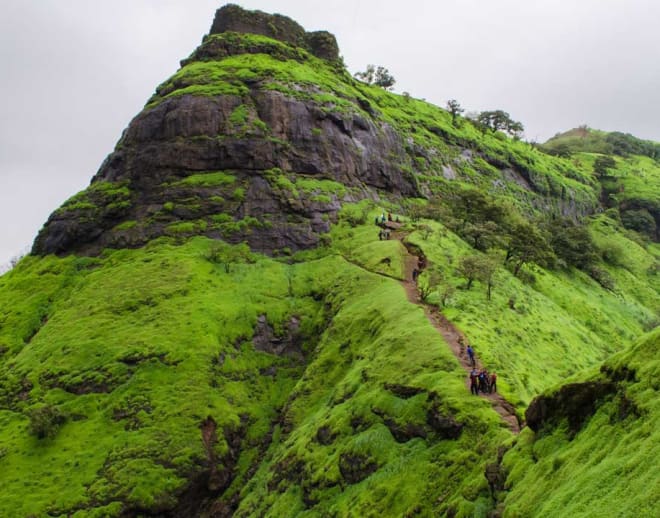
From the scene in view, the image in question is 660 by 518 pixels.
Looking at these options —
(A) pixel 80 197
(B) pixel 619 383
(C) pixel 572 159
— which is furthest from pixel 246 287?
(C) pixel 572 159

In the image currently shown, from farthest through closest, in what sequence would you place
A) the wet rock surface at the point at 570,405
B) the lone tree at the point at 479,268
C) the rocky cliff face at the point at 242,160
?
the rocky cliff face at the point at 242,160 → the lone tree at the point at 479,268 → the wet rock surface at the point at 570,405

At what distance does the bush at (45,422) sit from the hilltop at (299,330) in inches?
7.6

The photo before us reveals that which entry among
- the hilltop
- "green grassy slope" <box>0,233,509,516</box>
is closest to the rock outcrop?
the hilltop

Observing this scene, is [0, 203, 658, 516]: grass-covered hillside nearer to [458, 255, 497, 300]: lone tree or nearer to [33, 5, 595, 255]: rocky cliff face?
[458, 255, 497, 300]: lone tree

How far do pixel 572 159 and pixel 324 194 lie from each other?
151 metres

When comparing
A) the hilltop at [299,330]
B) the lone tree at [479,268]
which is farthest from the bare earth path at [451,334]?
the lone tree at [479,268]

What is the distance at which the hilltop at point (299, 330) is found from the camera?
2523 cm

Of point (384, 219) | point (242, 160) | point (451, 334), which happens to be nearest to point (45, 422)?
point (451, 334)

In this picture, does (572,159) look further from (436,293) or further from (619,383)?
(619,383)

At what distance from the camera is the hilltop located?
25.2 m

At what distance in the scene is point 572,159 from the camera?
646 feet

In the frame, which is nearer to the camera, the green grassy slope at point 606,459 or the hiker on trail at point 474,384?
the green grassy slope at point 606,459

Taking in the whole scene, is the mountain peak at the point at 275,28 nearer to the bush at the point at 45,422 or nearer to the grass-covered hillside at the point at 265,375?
the grass-covered hillside at the point at 265,375

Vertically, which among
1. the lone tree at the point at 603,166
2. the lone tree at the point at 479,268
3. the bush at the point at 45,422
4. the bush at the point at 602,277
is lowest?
the bush at the point at 45,422
